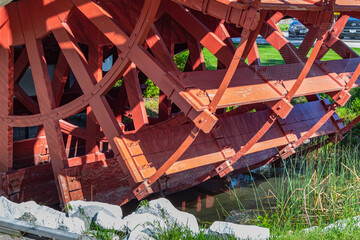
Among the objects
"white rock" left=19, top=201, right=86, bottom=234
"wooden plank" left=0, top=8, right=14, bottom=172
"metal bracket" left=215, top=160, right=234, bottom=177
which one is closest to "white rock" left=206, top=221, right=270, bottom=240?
"white rock" left=19, top=201, right=86, bottom=234

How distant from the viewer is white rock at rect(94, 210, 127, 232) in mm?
4504

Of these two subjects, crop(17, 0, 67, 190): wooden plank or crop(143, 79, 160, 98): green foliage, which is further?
crop(143, 79, 160, 98): green foliage

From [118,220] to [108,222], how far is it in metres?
0.11

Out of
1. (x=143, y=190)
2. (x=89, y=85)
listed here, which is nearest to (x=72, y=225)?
(x=143, y=190)

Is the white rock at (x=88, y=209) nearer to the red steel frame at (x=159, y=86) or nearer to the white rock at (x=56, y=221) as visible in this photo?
the white rock at (x=56, y=221)

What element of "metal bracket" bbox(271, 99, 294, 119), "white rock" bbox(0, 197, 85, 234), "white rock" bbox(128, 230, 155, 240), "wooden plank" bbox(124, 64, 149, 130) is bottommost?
"white rock" bbox(128, 230, 155, 240)

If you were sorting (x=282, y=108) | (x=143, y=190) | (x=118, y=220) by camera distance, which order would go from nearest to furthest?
(x=118, y=220) < (x=143, y=190) < (x=282, y=108)

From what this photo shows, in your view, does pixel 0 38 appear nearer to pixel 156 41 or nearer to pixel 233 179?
pixel 156 41

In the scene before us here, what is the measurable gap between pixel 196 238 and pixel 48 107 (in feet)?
9.83

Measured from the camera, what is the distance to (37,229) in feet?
14.1

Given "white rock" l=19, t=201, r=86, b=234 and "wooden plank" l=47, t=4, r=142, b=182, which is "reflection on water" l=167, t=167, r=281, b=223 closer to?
"wooden plank" l=47, t=4, r=142, b=182

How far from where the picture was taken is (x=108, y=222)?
4.54 meters

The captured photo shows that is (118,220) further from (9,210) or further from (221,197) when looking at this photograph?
(221,197)

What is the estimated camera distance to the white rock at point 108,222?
4504 millimetres
